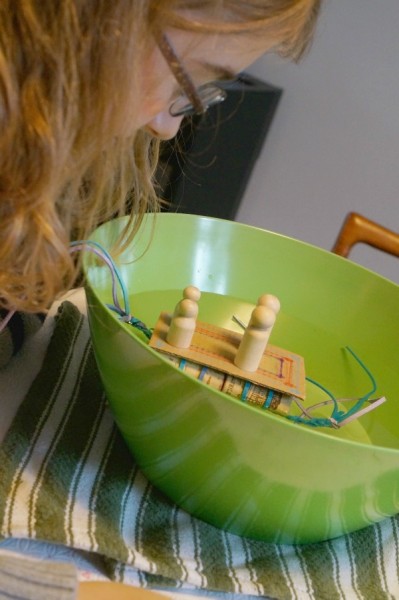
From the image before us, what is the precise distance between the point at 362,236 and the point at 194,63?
67 cm

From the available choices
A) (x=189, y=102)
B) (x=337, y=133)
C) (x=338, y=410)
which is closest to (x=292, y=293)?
(x=338, y=410)

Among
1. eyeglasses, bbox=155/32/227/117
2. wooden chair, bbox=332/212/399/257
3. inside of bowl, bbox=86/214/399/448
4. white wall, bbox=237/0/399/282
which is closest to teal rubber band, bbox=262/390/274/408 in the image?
inside of bowl, bbox=86/214/399/448

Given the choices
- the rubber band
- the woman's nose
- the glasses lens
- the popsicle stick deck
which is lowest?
the rubber band

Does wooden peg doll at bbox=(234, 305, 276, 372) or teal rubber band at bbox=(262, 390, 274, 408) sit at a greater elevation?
wooden peg doll at bbox=(234, 305, 276, 372)

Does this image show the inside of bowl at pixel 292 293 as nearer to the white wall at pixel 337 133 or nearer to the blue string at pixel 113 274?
the blue string at pixel 113 274

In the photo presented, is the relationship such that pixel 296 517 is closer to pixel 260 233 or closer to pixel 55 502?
pixel 55 502

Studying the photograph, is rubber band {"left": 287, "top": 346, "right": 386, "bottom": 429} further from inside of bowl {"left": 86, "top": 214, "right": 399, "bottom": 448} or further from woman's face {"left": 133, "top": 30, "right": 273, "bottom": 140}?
woman's face {"left": 133, "top": 30, "right": 273, "bottom": 140}

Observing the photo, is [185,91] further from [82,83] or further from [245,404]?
[245,404]

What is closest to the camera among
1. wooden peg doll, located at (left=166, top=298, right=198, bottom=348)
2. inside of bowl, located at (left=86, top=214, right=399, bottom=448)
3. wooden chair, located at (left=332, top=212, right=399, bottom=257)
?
wooden peg doll, located at (left=166, top=298, right=198, bottom=348)

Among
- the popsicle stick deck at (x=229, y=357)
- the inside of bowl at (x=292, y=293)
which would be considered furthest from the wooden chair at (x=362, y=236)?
the popsicle stick deck at (x=229, y=357)

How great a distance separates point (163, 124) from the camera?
1.83 feet

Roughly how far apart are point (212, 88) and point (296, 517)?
1.09ft

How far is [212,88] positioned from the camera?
1.74 feet

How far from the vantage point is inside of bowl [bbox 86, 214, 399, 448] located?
0.64 metres
